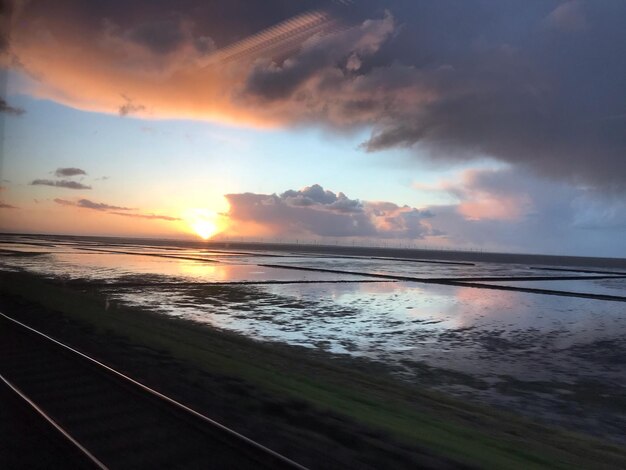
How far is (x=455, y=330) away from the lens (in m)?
18.3

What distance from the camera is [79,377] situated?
964cm

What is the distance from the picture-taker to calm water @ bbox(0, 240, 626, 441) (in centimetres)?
1073

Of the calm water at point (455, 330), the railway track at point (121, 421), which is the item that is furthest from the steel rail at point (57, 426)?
the calm water at point (455, 330)

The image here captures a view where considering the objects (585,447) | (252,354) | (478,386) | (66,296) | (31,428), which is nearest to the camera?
(31,428)

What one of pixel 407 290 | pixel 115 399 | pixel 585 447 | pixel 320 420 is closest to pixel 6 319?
pixel 115 399

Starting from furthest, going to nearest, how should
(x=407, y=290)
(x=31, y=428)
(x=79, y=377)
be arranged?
(x=407, y=290) < (x=79, y=377) < (x=31, y=428)

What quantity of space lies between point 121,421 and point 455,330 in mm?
13569

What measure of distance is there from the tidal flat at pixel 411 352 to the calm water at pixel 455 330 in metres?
0.06

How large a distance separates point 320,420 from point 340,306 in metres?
15.8

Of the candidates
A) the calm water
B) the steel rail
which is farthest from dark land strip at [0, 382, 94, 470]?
the calm water

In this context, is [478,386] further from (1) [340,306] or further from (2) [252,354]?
(1) [340,306]

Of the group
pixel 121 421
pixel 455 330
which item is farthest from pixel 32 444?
pixel 455 330

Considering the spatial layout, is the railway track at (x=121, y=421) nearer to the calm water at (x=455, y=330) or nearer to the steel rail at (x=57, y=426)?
the steel rail at (x=57, y=426)

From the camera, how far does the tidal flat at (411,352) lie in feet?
27.3
